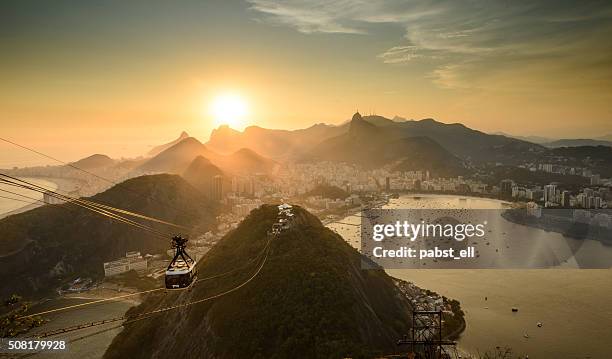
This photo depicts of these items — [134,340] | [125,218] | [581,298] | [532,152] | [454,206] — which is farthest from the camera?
[532,152]

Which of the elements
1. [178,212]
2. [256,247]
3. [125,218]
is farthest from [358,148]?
[256,247]

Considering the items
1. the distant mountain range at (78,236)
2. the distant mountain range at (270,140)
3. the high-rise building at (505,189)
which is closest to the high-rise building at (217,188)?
the distant mountain range at (78,236)

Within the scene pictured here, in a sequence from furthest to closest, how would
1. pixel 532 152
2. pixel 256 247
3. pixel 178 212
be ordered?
pixel 532 152 → pixel 178 212 → pixel 256 247

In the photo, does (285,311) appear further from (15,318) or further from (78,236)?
(78,236)

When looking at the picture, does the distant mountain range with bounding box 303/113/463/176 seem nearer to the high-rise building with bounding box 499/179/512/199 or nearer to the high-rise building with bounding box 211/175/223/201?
the high-rise building with bounding box 499/179/512/199

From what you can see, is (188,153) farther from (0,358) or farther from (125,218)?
(0,358)

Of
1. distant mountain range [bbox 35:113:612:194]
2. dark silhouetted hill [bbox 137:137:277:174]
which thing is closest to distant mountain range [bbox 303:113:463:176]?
distant mountain range [bbox 35:113:612:194]

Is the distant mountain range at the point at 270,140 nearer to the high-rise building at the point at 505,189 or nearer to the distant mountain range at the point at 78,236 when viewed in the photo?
the high-rise building at the point at 505,189
